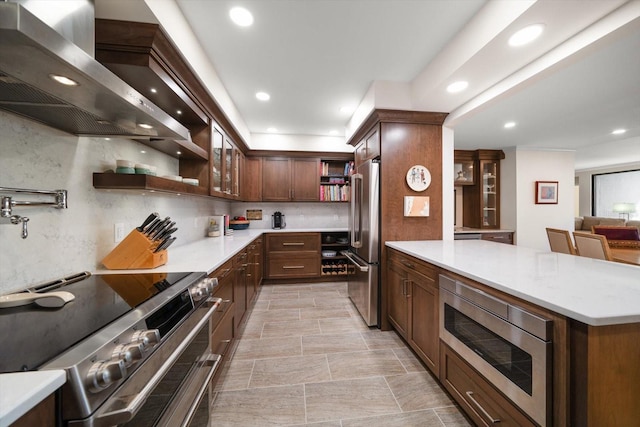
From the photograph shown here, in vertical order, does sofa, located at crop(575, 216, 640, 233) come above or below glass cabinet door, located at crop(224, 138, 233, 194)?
below

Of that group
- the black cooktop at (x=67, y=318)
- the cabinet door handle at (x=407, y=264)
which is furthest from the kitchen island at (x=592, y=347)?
the black cooktop at (x=67, y=318)

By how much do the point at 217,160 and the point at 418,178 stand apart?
224 centimetres

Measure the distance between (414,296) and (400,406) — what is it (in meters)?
0.76

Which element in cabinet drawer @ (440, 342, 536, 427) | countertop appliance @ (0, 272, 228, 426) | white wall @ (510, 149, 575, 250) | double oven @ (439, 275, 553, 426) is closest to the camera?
countertop appliance @ (0, 272, 228, 426)

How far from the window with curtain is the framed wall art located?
360 centimetres

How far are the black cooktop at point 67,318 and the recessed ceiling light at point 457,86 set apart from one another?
253cm

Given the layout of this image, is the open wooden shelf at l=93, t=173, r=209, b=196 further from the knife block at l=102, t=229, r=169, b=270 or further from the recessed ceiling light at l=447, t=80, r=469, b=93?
the recessed ceiling light at l=447, t=80, r=469, b=93

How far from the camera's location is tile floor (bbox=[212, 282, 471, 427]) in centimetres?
145

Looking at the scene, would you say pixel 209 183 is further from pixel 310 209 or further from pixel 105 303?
pixel 310 209

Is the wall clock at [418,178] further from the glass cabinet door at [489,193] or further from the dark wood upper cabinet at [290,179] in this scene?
the glass cabinet door at [489,193]

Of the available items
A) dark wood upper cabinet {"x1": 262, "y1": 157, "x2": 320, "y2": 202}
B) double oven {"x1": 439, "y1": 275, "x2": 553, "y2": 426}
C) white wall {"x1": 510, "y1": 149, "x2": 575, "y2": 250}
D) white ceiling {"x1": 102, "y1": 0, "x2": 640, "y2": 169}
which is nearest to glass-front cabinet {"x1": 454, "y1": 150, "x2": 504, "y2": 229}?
white wall {"x1": 510, "y1": 149, "x2": 575, "y2": 250}

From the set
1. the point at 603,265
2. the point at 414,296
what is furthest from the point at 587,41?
the point at 414,296

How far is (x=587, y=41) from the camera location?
140 cm

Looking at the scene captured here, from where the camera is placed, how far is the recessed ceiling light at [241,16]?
5.23ft
